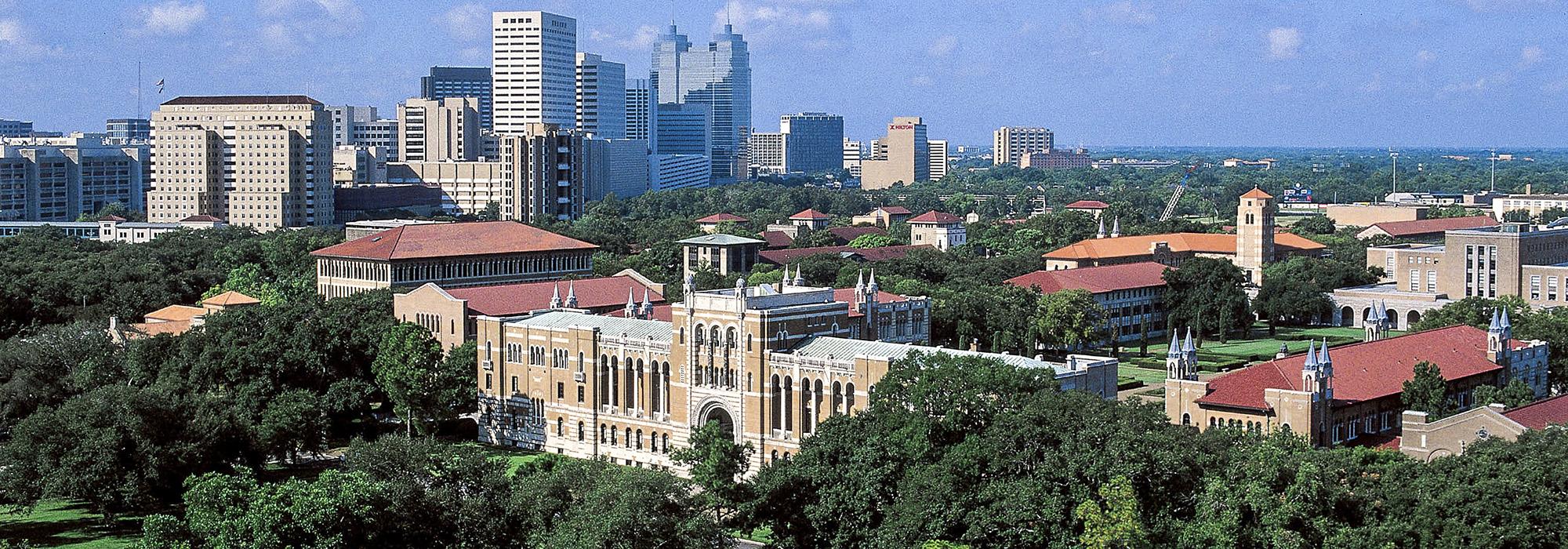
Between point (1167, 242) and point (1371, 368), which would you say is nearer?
point (1371, 368)

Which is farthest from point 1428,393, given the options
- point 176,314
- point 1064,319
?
point 176,314

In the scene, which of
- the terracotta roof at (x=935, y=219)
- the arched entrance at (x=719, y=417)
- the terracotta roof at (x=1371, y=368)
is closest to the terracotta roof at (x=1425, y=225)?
the terracotta roof at (x=935, y=219)

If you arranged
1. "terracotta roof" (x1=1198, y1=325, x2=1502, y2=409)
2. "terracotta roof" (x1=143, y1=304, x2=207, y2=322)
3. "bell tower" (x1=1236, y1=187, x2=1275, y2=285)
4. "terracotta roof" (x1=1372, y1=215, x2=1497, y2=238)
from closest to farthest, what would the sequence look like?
"terracotta roof" (x1=1198, y1=325, x2=1502, y2=409)
"terracotta roof" (x1=143, y1=304, x2=207, y2=322)
"bell tower" (x1=1236, y1=187, x2=1275, y2=285)
"terracotta roof" (x1=1372, y1=215, x2=1497, y2=238)

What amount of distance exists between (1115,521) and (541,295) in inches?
1908

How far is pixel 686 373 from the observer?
240 feet

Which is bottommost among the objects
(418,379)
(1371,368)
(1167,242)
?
(418,379)

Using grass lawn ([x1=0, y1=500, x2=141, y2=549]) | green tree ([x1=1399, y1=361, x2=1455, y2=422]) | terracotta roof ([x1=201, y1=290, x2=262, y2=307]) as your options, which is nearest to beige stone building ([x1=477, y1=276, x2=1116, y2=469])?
green tree ([x1=1399, y1=361, x2=1455, y2=422])

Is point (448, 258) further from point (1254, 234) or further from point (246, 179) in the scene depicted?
point (246, 179)

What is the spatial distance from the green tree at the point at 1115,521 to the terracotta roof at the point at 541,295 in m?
42.4

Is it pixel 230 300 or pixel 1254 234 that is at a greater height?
pixel 1254 234

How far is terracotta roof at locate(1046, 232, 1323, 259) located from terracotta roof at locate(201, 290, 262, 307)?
2533 inches

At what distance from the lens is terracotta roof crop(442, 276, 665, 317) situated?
293ft

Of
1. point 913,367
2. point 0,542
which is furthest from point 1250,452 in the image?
point 0,542

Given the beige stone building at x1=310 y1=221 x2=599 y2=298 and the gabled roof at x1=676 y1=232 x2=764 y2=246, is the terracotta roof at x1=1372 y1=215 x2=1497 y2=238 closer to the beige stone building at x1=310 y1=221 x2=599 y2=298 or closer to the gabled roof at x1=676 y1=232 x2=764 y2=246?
the gabled roof at x1=676 y1=232 x2=764 y2=246
